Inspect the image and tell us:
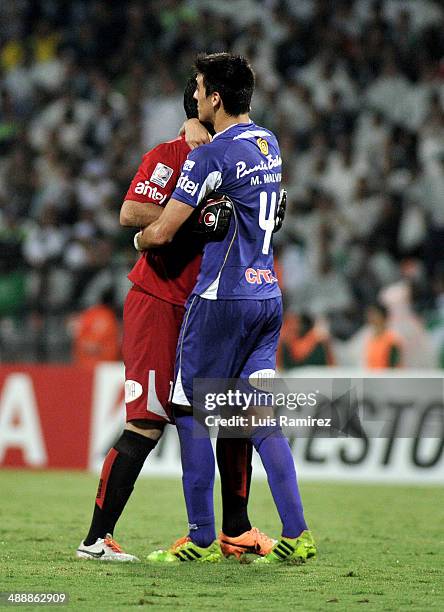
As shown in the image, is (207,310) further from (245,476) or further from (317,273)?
(317,273)

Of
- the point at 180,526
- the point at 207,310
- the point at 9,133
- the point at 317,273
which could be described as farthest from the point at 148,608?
the point at 9,133

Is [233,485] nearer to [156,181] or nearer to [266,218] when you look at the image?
[266,218]

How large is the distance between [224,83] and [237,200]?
1.89 ft

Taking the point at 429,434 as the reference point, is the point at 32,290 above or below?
above

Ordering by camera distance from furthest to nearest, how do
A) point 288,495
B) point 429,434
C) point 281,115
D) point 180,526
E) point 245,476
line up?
point 281,115 < point 429,434 < point 180,526 < point 245,476 < point 288,495

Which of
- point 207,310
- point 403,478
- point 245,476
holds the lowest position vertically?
point 403,478

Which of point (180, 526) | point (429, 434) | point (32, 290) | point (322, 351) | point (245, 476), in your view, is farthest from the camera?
point (32, 290)

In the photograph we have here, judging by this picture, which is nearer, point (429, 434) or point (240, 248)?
point (240, 248)

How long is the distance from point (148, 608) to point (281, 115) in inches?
456

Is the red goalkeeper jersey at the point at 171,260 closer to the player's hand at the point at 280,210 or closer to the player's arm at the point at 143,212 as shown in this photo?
the player's arm at the point at 143,212

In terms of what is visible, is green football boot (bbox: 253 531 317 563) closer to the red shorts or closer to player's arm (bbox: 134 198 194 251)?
the red shorts

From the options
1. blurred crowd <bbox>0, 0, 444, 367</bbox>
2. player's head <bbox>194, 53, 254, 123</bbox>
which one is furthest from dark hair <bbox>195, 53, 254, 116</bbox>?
blurred crowd <bbox>0, 0, 444, 367</bbox>

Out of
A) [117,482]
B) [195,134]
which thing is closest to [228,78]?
[195,134]

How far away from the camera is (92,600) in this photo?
488cm
